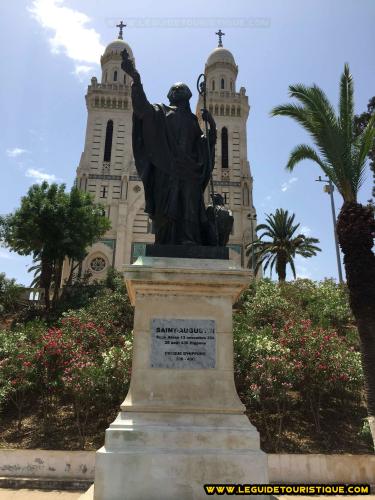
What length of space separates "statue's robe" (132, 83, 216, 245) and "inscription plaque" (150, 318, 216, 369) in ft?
4.82

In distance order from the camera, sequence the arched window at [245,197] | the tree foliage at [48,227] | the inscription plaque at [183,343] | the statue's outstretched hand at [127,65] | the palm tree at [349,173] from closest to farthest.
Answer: the inscription plaque at [183,343]
the statue's outstretched hand at [127,65]
the palm tree at [349,173]
the tree foliage at [48,227]
the arched window at [245,197]

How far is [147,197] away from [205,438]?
3816mm

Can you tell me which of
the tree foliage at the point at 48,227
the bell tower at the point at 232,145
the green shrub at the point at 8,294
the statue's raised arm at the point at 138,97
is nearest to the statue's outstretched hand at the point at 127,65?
the statue's raised arm at the point at 138,97

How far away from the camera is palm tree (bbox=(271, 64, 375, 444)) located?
11.8m

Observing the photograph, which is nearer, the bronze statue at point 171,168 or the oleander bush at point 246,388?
the bronze statue at point 171,168

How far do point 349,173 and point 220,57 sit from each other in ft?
156

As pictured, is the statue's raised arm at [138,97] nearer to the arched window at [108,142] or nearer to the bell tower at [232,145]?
the bell tower at [232,145]

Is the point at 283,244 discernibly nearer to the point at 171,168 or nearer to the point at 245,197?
the point at 245,197

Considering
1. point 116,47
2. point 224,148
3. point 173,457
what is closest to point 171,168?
point 173,457

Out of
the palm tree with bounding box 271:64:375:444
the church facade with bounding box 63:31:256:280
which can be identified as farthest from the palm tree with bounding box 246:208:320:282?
the palm tree with bounding box 271:64:375:444

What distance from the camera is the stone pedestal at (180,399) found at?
5.12 metres

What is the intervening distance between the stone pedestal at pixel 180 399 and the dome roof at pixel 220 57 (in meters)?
54.6

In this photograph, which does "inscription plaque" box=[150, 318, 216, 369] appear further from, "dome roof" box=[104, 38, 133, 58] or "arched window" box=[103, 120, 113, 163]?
"dome roof" box=[104, 38, 133, 58]

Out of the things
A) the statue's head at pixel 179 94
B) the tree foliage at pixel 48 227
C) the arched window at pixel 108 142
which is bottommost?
the statue's head at pixel 179 94
